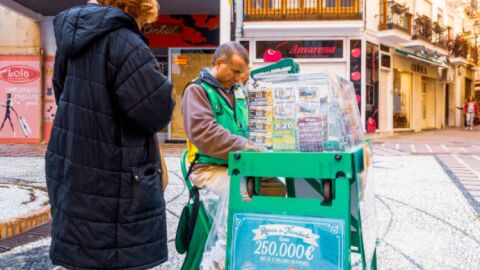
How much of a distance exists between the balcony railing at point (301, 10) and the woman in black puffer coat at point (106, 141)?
16511 millimetres

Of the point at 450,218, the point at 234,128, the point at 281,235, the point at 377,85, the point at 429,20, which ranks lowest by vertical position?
the point at 450,218

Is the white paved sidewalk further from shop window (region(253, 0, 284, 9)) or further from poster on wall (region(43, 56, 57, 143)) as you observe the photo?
shop window (region(253, 0, 284, 9))

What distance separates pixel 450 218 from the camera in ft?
16.7

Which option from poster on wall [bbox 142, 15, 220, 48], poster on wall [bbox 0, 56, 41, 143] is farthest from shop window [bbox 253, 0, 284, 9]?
poster on wall [bbox 0, 56, 41, 143]

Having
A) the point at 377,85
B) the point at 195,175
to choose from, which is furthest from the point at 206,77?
the point at 377,85

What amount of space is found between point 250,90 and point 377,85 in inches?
712

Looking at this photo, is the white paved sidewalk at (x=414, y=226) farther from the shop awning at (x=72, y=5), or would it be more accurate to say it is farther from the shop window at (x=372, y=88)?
the shop window at (x=372, y=88)

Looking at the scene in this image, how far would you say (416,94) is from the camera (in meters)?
24.6

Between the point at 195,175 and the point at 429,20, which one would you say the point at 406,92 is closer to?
the point at 429,20

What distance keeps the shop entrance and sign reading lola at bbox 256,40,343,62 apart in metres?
10.6

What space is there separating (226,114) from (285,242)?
894 mm

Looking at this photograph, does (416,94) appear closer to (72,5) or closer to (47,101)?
(72,5)

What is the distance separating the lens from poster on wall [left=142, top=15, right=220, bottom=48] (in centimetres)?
1571

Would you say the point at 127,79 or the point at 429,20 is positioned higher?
the point at 429,20
